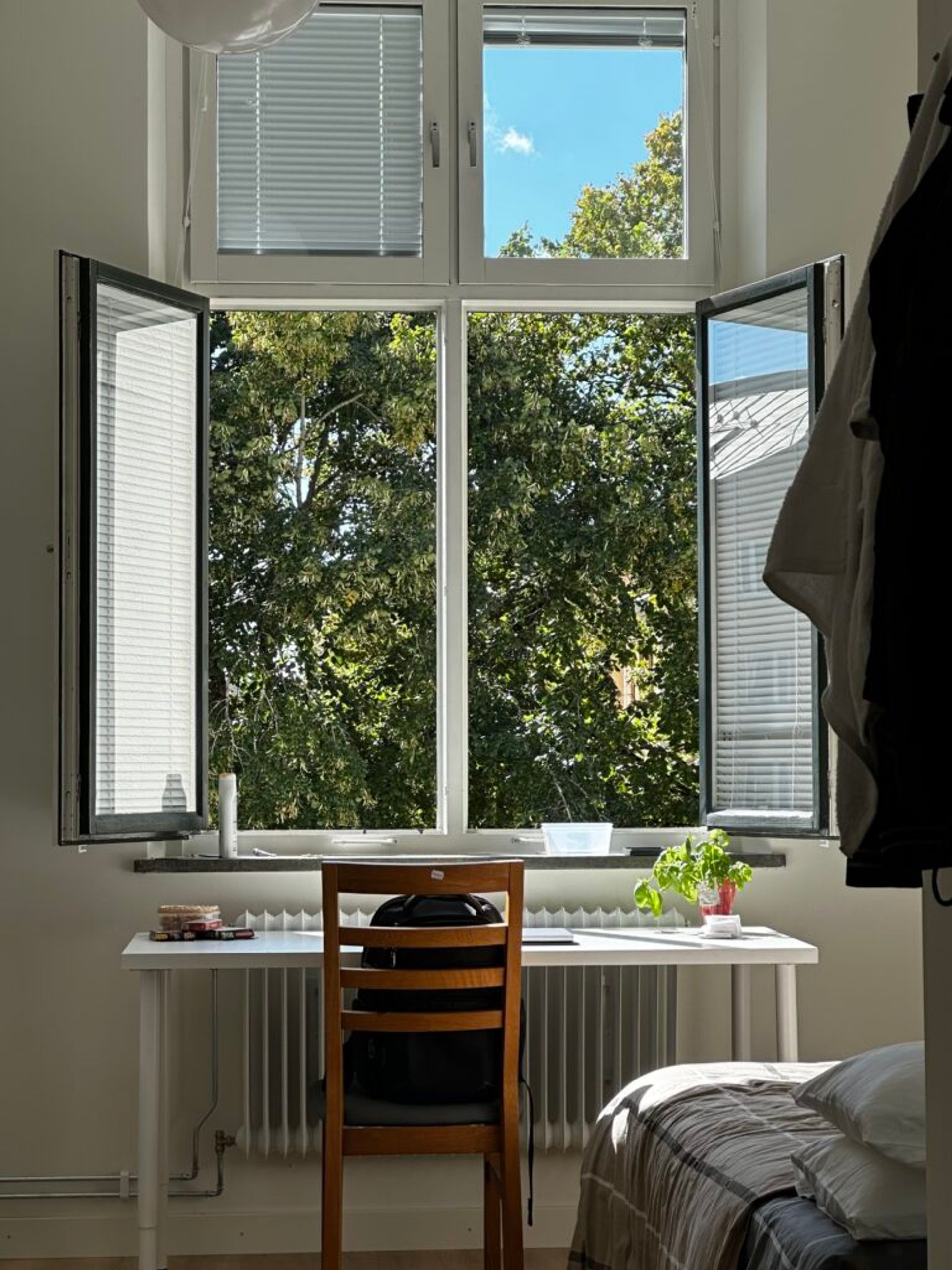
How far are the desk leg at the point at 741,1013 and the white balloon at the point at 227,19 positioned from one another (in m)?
2.35

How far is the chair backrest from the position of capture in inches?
125

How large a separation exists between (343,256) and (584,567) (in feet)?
3.51

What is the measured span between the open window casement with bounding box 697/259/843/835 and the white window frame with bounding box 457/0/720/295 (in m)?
0.20

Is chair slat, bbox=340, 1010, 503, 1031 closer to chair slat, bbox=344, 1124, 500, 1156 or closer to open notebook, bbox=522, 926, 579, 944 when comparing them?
chair slat, bbox=344, 1124, 500, 1156

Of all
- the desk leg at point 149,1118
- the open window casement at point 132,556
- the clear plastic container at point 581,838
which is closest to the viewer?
the desk leg at point 149,1118

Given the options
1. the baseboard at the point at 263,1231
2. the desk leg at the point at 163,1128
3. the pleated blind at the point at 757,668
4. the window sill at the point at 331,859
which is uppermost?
the pleated blind at the point at 757,668

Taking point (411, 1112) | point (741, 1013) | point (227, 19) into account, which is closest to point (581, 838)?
point (741, 1013)

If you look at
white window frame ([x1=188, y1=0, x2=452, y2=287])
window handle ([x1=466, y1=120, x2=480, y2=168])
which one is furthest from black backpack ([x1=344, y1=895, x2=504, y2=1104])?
window handle ([x1=466, y1=120, x2=480, y2=168])

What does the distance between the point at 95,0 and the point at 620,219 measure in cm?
150

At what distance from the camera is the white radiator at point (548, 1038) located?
4.03 metres

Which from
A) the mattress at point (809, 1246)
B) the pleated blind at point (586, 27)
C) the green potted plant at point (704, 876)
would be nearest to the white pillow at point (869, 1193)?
the mattress at point (809, 1246)

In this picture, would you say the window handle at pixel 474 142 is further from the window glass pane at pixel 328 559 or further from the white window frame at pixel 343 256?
the window glass pane at pixel 328 559

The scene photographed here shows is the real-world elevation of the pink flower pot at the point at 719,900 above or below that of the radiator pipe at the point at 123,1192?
above

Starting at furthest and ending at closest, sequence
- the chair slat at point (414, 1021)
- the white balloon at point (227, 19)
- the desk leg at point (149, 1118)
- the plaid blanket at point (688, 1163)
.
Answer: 1. the desk leg at point (149, 1118)
2. the chair slat at point (414, 1021)
3. the white balloon at point (227, 19)
4. the plaid blanket at point (688, 1163)
